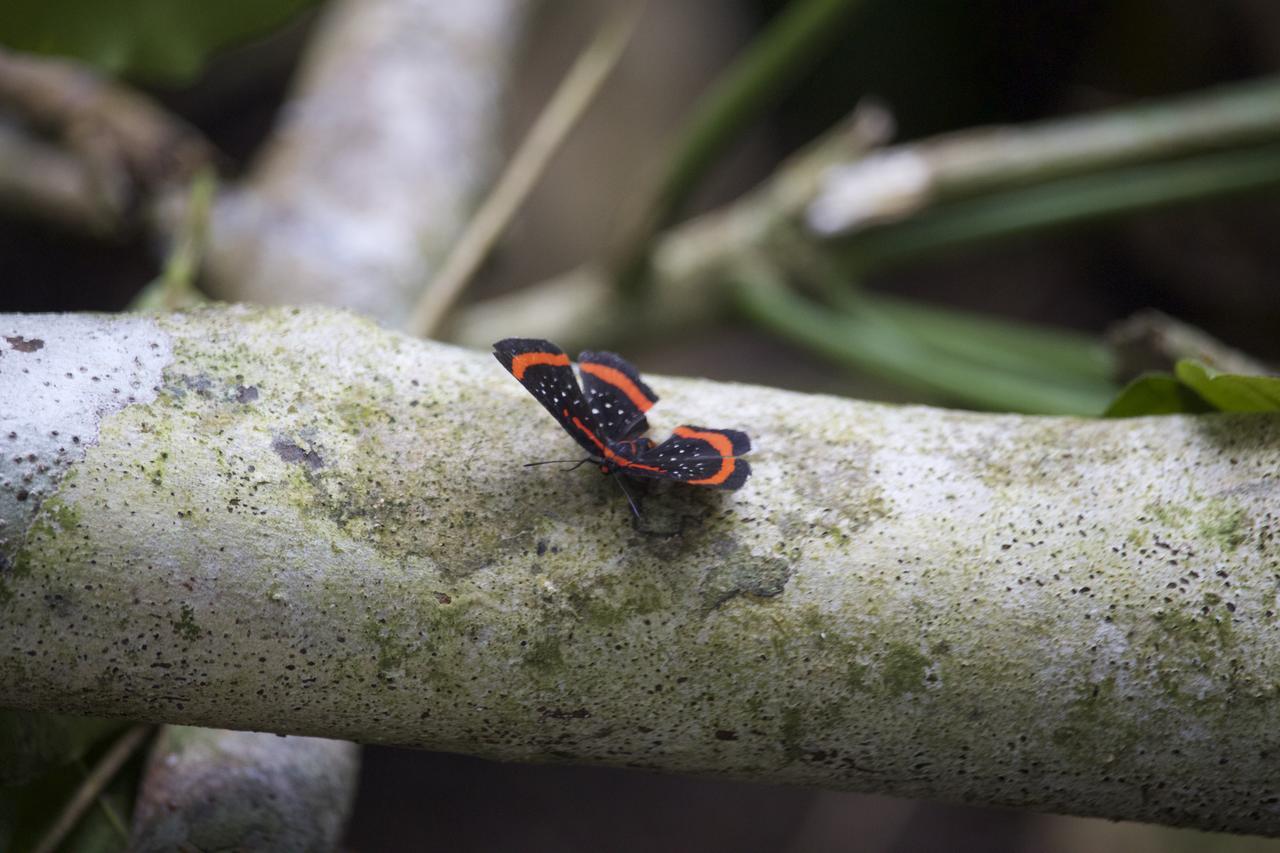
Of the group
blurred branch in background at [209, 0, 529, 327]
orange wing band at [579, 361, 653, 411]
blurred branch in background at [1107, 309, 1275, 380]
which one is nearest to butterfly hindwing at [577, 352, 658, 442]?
orange wing band at [579, 361, 653, 411]

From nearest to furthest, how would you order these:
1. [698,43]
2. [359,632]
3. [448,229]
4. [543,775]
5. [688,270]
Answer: [359,632]
[448,229]
[688,270]
[543,775]
[698,43]

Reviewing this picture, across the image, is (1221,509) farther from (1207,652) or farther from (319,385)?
(319,385)

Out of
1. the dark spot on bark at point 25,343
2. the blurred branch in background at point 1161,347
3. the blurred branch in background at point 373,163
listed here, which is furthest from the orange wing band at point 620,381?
the blurred branch in background at point 373,163

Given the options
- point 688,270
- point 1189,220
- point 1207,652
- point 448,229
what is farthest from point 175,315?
point 1189,220

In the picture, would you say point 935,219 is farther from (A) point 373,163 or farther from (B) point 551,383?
(B) point 551,383

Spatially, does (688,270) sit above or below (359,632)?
above

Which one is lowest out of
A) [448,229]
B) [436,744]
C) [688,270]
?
[436,744]

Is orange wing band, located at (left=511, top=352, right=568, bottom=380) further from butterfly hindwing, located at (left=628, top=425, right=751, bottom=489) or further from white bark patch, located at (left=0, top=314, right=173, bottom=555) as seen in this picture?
white bark patch, located at (left=0, top=314, right=173, bottom=555)

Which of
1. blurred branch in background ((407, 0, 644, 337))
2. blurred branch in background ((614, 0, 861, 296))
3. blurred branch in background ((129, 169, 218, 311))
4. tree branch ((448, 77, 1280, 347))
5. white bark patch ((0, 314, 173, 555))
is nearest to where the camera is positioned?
white bark patch ((0, 314, 173, 555))
